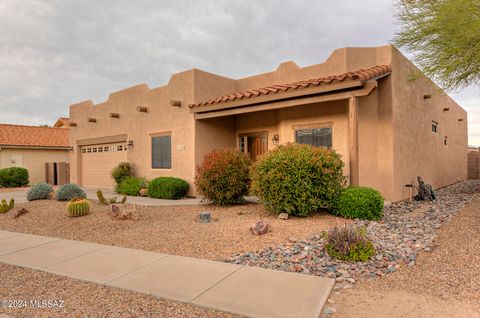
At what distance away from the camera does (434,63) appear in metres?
8.99

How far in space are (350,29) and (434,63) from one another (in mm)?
4852

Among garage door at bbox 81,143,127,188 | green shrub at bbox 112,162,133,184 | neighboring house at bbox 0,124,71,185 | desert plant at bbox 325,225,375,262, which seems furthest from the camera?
neighboring house at bbox 0,124,71,185

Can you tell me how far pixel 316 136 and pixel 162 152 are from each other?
23.5ft

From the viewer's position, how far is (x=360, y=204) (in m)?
7.57

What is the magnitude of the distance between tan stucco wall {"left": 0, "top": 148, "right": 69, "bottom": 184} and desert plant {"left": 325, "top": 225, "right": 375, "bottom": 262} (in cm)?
2581

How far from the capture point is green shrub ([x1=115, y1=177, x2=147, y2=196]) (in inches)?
559

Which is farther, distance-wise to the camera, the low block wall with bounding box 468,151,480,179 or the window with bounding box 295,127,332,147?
the low block wall with bounding box 468,151,480,179

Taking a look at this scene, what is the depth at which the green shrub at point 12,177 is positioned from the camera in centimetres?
2031

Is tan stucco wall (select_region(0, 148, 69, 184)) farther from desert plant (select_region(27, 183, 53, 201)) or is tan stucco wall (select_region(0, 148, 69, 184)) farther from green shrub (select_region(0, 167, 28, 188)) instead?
desert plant (select_region(27, 183, 53, 201))

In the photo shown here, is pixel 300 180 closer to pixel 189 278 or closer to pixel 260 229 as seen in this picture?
pixel 260 229

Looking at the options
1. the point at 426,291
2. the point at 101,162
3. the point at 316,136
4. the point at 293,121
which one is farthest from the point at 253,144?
the point at 426,291

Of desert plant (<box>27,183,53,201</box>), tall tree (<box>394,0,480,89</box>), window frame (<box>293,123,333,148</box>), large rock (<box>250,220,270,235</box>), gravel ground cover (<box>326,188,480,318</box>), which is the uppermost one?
tall tree (<box>394,0,480,89</box>)

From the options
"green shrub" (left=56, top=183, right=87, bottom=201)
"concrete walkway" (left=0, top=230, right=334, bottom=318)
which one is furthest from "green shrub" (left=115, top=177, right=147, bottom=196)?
"concrete walkway" (left=0, top=230, right=334, bottom=318)

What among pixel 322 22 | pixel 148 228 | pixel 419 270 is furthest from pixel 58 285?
pixel 322 22
